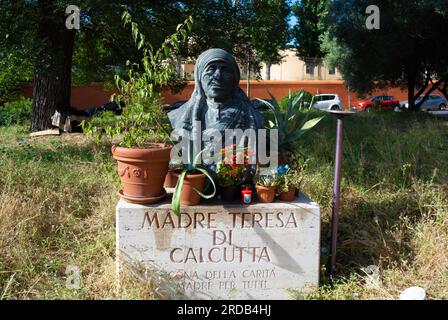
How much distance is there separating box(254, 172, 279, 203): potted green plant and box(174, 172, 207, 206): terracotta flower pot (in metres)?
0.44

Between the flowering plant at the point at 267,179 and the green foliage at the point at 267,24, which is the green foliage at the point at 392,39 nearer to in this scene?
the green foliage at the point at 267,24

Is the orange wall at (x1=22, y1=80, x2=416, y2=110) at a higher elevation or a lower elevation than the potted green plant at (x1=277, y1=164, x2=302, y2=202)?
higher

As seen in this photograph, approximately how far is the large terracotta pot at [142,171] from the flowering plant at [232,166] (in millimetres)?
411

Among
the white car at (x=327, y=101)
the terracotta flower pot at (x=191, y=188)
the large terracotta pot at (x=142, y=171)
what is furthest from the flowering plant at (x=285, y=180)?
the white car at (x=327, y=101)

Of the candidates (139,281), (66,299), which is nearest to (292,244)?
(139,281)

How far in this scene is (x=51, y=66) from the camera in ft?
25.1

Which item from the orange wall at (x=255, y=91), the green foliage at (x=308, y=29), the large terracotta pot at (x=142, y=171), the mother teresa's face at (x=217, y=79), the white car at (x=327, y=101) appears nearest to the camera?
the large terracotta pot at (x=142, y=171)

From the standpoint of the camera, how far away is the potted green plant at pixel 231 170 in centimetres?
309

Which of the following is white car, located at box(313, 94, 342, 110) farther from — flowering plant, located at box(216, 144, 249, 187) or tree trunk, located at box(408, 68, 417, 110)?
flowering plant, located at box(216, 144, 249, 187)

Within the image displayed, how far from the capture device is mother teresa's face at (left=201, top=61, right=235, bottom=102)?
3436 millimetres

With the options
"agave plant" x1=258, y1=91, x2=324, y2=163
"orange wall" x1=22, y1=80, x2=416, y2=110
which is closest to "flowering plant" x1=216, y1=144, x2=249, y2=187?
"agave plant" x1=258, y1=91, x2=324, y2=163

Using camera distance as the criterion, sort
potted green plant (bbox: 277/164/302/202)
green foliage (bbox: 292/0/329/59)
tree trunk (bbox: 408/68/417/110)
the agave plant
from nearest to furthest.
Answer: potted green plant (bbox: 277/164/302/202), the agave plant, tree trunk (bbox: 408/68/417/110), green foliage (bbox: 292/0/329/59)

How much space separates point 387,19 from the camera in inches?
432

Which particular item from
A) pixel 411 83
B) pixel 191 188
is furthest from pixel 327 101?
pixel 191 188
